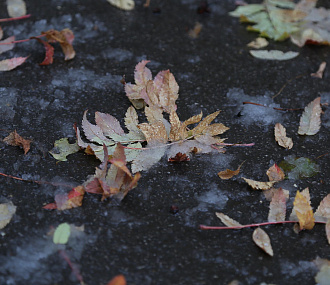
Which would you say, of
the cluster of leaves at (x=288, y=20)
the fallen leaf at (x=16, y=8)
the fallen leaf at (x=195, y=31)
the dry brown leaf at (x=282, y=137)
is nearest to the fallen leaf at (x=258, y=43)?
the cluster of leaves at (x=288, y=20)

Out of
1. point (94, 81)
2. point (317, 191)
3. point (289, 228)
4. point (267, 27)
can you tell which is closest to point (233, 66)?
point (267, 27)

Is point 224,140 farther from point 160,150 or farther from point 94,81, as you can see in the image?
point 94,81

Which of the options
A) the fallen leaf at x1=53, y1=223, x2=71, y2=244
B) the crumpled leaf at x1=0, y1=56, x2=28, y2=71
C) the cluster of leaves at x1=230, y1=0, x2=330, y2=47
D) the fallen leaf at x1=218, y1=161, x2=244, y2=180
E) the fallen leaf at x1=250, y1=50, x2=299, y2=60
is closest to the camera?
the fallen leaf at x1=53, y1=223, x2=71, y2=244

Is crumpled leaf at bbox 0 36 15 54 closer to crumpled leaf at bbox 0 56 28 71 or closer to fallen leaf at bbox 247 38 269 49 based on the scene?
crumpled leaf at bbox 0 56 28 71

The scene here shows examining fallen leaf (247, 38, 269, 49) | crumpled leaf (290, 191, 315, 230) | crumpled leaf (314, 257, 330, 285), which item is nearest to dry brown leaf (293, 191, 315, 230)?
crumpled leaf (290, 191, 315, 230)

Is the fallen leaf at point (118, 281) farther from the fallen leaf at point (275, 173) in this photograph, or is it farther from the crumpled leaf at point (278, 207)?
the fallen leaf at point (275, 173)

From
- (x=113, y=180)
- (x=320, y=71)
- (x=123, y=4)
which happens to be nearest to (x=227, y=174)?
(x=113, y=180)
